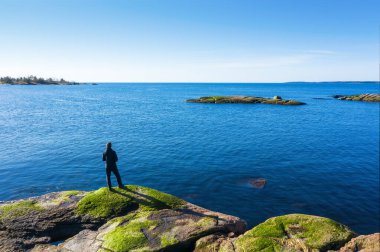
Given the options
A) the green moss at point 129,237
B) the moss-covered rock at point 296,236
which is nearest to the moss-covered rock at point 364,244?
the moss-covered rock at point 296,236

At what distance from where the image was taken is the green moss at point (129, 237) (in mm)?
12648

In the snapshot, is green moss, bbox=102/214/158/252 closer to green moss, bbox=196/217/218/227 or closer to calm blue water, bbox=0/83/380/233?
green moss, bbox=196/217/218/227

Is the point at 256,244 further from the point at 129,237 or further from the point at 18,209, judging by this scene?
the point at 18,209

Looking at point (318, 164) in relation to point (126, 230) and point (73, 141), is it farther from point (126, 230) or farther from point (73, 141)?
point (73, 141)

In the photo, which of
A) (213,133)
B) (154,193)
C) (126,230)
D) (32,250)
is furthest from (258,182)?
(213,133)

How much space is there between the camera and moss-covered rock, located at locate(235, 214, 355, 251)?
38.7 feet

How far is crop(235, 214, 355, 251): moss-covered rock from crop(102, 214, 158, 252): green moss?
4382 millimetres

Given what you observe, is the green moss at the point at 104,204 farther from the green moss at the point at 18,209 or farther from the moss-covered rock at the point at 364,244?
the moss-covered rock at the point at 364,244

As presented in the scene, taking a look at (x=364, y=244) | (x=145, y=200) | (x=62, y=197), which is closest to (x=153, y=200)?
(x=145, y=200)

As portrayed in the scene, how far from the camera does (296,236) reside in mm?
12516

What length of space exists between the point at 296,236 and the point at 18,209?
15.4 m

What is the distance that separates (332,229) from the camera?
12.6 m

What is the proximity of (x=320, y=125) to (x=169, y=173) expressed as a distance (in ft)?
155

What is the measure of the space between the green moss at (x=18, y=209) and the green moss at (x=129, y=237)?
590cm
